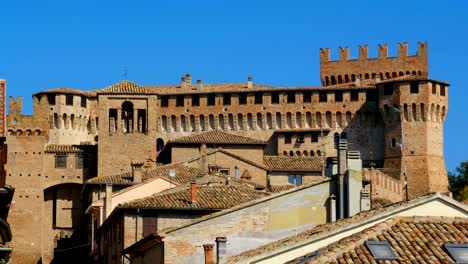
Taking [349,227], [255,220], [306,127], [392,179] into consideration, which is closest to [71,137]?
[306,127]

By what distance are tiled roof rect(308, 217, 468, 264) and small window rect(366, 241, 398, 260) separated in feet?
0.20

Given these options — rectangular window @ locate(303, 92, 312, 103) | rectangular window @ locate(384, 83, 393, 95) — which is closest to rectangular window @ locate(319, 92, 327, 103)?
rectangular window @ locate(303, 92, 312, 103)

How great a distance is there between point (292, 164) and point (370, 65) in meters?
32.3

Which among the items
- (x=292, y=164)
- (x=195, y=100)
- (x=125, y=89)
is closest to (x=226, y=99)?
(x=195, y=100)

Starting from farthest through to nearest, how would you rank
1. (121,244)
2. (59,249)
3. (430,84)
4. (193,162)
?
(430,84) → (59,249) → (193,162) → (121,244)

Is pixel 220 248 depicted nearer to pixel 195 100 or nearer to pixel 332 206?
pixel 332 206

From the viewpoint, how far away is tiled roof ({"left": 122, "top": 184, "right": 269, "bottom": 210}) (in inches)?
1561

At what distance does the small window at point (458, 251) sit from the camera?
64.4 ft

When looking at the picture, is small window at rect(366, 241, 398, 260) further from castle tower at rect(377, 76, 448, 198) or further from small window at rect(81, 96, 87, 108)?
small window at rect(81, 96, 87, 108)

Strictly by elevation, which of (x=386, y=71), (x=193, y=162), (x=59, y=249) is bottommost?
(x=59, y=249)

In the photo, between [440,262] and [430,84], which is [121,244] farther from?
[430,84]

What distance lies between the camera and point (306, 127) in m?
98.2

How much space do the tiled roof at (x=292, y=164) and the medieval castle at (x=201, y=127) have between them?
1.40 metres

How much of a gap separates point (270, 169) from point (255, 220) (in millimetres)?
44244
